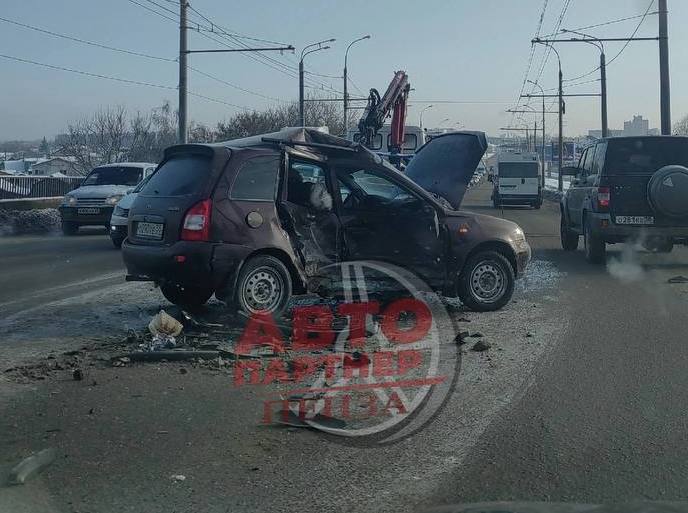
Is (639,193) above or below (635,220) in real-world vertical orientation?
A: above

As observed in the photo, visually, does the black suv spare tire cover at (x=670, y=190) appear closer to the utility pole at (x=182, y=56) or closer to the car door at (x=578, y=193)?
the car door at (x=578, y=193)

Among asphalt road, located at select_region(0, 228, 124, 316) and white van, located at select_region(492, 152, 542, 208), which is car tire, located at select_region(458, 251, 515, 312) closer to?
asphalt road, located at select_region(0, 228, 124, 316)

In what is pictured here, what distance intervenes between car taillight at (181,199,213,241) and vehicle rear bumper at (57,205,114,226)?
1404cm

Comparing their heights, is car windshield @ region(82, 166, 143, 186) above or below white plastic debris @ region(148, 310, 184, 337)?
above

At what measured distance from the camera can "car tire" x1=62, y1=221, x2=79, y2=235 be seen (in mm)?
21916

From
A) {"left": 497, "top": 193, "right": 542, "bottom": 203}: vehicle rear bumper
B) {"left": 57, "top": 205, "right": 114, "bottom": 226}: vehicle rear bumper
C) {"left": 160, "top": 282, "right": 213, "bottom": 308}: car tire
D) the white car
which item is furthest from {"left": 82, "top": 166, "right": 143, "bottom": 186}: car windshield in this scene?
{"left": 497, "top": 193, "right": 542, "bottom": 203}: vehicle rear bumper

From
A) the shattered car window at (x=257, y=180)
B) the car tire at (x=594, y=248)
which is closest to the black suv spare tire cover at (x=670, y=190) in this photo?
the car tire at (x=594, y=248)

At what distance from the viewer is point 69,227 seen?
72.3 ft

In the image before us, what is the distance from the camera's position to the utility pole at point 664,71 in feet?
83.3

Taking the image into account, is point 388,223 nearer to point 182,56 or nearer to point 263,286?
point 263,286

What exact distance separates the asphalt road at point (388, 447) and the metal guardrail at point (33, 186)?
25241mm

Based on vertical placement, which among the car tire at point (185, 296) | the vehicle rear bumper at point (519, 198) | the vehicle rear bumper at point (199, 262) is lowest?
the car tire at point (185, 296)

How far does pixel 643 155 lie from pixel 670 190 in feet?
3.21

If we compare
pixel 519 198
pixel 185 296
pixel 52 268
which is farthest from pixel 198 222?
pixel 519 198
